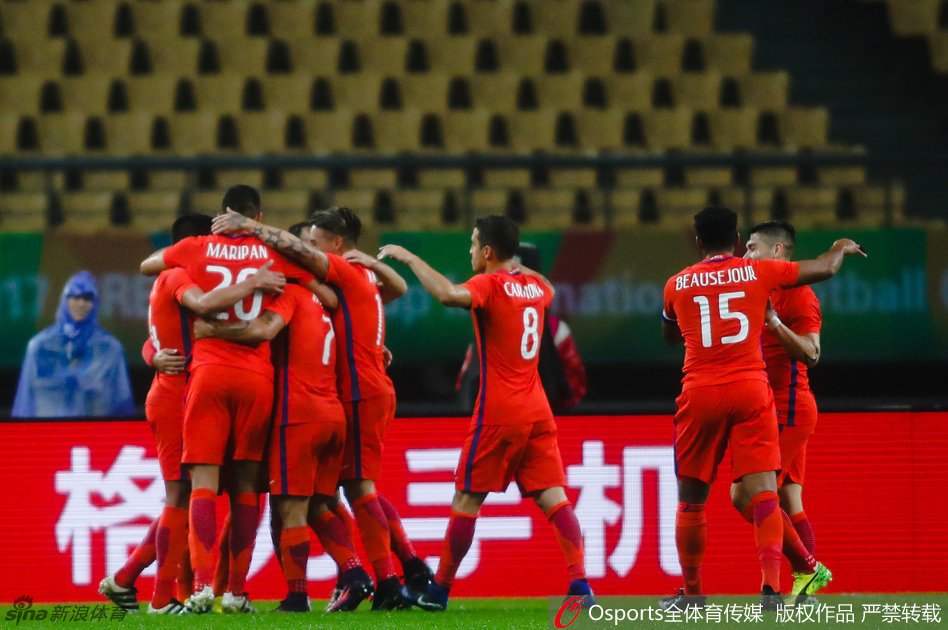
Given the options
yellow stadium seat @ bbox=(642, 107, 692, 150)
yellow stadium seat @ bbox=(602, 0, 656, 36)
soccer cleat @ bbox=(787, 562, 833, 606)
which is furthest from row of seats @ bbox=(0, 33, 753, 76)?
soccer cleat @ bbox=(787, 562, 833, 606)

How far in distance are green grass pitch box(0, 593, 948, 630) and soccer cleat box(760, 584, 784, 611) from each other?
4.1 inches

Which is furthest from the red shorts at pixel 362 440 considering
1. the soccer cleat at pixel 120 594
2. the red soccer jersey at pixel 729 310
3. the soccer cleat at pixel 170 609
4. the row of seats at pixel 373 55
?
the row of seats at pixel 373 55

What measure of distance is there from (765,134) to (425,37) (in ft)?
11.4

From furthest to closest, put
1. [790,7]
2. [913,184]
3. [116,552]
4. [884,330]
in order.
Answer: [790,7], [913,184], [884,330], [116,552]

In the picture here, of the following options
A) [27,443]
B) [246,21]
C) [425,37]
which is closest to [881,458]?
[27,443]

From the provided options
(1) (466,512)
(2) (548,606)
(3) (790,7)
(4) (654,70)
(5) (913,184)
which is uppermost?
(3) (790,7)

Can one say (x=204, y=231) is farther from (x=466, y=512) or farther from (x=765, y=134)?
(x=765, y=134)

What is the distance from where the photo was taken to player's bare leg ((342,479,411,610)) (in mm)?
7707

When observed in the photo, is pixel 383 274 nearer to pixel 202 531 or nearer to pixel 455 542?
pixel 455 542

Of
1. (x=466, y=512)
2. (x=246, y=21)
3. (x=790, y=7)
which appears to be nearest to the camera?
(x=466, y=512)

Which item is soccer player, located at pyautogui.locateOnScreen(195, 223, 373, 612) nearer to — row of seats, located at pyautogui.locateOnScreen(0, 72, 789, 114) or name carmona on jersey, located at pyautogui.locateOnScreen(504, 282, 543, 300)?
name carmona on jersey, located at pyautogui.locateOnScreen(504, 282, 543, 300)

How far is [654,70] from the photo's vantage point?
15.1 m

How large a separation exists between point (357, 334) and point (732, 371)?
1893 millimetres

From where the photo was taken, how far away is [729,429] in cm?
720
